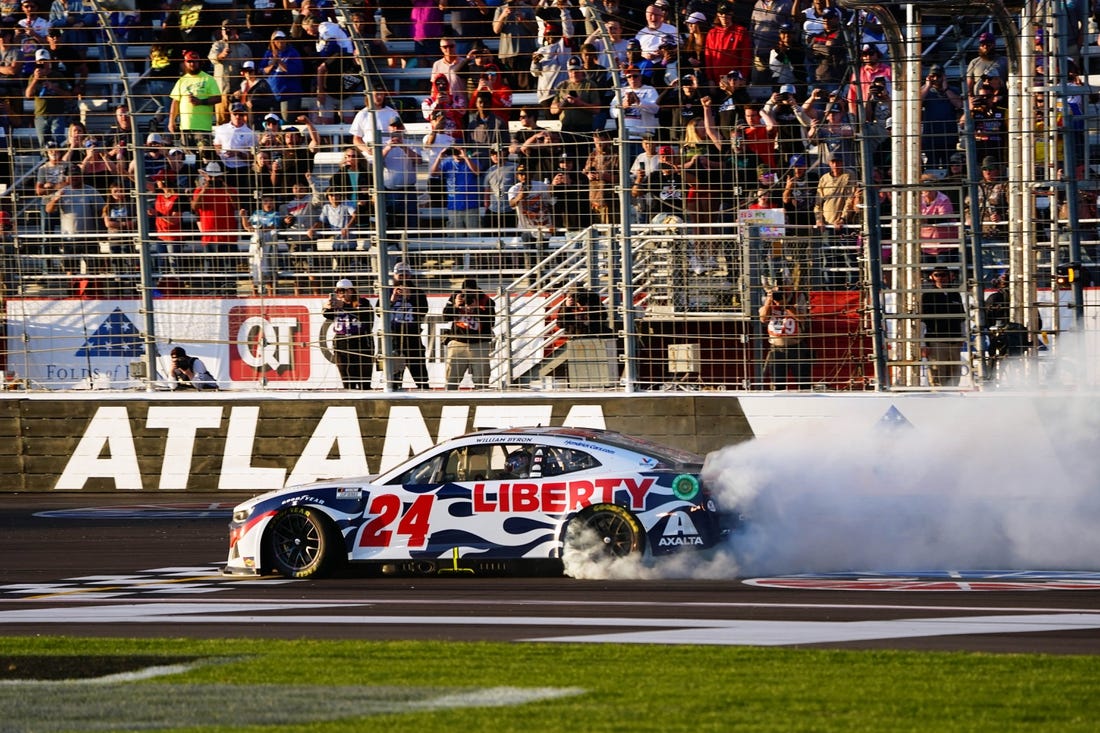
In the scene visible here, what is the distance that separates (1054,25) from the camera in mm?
15438

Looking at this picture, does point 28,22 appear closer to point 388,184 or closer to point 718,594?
point 388,184

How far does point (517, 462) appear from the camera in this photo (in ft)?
38.1

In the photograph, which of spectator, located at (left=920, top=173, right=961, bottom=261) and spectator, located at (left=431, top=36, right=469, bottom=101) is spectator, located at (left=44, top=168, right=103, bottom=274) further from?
spectator, located at (left=920, top=173, right=961, bottom=261)

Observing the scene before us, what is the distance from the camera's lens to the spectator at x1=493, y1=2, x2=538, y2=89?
19234 mm

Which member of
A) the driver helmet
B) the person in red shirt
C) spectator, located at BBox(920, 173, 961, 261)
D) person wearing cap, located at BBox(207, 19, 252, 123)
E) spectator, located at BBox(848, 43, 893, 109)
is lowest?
the driver helmet

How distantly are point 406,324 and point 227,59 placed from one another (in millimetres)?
5335

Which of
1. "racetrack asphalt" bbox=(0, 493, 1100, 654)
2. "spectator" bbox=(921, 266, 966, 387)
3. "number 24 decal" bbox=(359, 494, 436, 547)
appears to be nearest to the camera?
"racetrack asphalt" bbox=(0, 493, 1100, 654)

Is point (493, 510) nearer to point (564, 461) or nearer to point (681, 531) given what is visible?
point (564, 461)

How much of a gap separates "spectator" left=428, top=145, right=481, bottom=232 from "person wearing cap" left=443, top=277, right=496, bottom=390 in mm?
693

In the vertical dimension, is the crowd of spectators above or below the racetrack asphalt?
above

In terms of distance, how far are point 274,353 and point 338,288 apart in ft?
3.83

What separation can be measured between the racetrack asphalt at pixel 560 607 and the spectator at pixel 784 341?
4798mm

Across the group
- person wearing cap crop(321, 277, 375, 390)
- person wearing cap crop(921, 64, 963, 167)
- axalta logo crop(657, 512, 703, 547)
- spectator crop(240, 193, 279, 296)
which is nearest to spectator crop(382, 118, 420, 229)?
person wearing cap crop(321, 277, 375, 390)

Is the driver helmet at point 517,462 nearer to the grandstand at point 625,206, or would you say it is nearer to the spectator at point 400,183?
the grandstand at point 625,206
